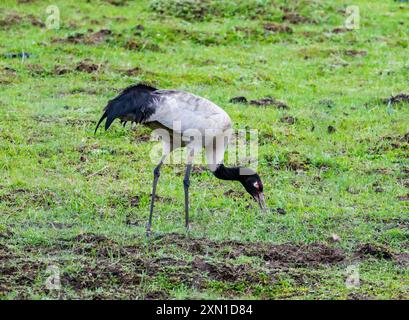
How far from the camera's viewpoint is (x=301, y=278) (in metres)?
7.74

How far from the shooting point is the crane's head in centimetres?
958

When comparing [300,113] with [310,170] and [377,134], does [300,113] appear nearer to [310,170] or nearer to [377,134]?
[377,134]

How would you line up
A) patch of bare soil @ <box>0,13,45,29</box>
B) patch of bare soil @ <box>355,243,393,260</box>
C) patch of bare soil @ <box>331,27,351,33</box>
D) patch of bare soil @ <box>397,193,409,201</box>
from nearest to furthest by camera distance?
1. patch of bare soil @ <box>355,243,393,260</box>
2. patch of bare soil @ <box>397,193,409,201</box>
3. patch of bare soil @ <box>0,13,45,29</box>
4. patch of bare soil @ <box>331,27,351,33</box>

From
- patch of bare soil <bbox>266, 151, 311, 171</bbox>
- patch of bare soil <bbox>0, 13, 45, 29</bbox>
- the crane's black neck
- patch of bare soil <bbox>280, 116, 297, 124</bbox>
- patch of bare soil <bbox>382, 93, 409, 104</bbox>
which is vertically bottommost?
patch of bare soil <bbox>266, 151, 311, 171</bbox>

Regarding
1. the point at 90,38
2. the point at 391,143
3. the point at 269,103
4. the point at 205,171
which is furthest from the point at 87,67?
the point at 391,143

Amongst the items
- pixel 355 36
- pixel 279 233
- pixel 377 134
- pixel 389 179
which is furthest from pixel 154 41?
pixel 279 233

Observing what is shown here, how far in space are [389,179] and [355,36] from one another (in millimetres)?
7097

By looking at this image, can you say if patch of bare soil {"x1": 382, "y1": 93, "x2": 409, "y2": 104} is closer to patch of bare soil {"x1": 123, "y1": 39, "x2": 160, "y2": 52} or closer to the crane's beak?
patch of bare soil {"x1": 123, "y1": 39, "x2": 160, "y2": 52}

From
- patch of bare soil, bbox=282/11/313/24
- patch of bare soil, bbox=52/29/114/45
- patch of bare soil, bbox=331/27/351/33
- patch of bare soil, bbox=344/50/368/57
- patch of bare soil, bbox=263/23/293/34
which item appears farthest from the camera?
patch of bare soil, bbox=282/11/313/24

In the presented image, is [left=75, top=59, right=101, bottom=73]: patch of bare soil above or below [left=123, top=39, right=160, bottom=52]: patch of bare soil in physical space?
below

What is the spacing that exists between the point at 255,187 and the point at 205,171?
150cm

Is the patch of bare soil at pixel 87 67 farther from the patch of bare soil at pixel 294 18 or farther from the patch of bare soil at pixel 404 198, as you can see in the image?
the patch of bare soil at pixel 404 198

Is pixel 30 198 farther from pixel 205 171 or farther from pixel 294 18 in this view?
pixel 294 18

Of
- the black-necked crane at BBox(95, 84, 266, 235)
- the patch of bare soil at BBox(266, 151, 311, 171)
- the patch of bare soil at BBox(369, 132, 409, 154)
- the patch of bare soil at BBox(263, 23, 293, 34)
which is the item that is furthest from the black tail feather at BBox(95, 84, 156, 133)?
the patch of bare soil at BBox(263, 23, 293, 34)
